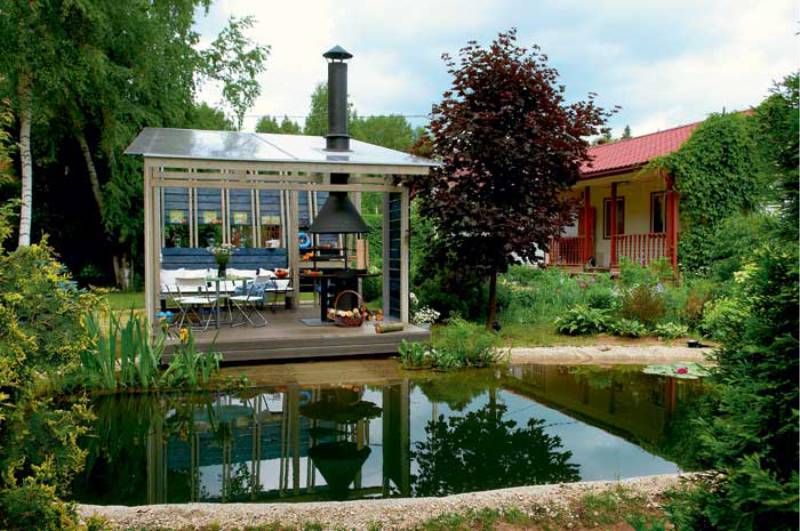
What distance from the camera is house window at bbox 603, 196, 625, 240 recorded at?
20.1m

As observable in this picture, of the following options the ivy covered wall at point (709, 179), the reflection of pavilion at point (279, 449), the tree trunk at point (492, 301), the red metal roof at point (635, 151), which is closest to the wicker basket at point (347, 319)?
the tree trunk at point (492, 301)

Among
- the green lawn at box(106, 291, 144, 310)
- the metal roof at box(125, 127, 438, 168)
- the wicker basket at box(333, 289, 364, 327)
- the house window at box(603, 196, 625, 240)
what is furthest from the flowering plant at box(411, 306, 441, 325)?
the house window at box(603, 196, 625, 240)

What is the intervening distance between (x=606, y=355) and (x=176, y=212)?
1149 cm

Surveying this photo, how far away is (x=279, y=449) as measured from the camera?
17.1 feet

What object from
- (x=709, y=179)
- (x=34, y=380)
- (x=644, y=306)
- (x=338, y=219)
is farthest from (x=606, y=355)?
(x=709, y=179)

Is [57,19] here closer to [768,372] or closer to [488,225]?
[488,225]

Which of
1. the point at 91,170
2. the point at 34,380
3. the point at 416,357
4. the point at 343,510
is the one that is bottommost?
the point at 343,510

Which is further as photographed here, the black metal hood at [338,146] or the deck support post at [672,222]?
the deck support post at [672,222]

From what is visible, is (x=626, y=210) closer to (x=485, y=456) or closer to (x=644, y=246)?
(x=644, y=246)

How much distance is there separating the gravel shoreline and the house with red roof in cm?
1261

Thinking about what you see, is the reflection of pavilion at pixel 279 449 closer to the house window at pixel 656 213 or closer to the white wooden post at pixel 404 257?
the white wooden post at pixel 404 257

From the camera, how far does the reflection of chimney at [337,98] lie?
10.4m

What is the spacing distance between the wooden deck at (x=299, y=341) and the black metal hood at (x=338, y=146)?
146cm

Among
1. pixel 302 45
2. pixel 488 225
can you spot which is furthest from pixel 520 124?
pixel 302 45
